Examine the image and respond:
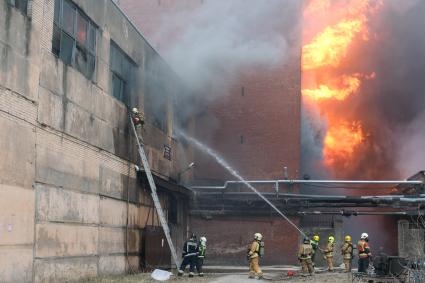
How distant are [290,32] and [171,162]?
26.9 feet

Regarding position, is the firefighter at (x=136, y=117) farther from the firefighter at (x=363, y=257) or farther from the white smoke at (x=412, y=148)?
the white smoke at (x=412, y=148)

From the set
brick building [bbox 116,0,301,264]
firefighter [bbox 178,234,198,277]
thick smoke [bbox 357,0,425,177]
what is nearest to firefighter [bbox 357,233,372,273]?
firefighter [bbox 178,234,198,277]

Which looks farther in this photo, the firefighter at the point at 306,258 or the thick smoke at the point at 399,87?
the thick smoke at the point at 399,87

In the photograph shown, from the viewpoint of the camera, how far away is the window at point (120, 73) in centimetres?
1709

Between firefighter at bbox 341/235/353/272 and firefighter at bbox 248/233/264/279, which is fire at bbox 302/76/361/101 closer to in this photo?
firefighter at bbox 341/235/353/272

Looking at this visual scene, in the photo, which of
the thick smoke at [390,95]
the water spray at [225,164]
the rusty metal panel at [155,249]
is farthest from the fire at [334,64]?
the rusty metal panel at [155,249]

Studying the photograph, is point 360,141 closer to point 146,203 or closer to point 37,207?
point 146,203

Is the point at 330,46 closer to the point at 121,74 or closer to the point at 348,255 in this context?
the point at 348,255

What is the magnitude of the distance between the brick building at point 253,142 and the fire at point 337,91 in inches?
118

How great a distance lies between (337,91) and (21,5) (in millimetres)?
19712

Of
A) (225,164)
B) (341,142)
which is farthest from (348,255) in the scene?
(341,142)

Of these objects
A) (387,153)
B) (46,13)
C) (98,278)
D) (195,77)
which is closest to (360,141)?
(387,153)

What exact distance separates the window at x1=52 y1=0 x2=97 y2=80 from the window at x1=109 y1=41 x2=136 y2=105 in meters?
1.58

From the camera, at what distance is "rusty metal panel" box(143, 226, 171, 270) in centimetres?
1803
